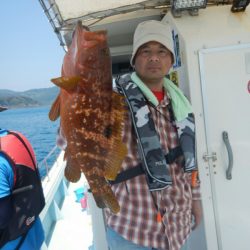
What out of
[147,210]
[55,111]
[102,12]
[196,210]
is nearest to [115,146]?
[55,111]

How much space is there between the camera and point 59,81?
1061 millimetres

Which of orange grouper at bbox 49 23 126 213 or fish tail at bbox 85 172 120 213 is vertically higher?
orange grouper at bbox 49 23 126 213

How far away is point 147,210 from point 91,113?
74cm

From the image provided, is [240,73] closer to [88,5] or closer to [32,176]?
[88,5]

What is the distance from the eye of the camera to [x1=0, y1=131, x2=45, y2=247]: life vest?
204 centimetres

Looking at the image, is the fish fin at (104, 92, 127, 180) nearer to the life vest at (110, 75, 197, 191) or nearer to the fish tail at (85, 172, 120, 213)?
the fish tail at (85, 172, 120, 213)

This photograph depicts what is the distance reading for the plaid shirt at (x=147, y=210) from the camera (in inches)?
63.6

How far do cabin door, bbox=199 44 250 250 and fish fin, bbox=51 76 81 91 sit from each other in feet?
5.86

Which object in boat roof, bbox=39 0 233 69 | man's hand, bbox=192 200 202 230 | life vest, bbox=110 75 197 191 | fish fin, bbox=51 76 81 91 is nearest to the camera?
fish fin, bbox=51 76 81 91

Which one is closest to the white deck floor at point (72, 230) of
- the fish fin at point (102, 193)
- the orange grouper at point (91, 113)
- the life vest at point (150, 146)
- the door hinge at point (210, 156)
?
the door hinge at point (210, 156)

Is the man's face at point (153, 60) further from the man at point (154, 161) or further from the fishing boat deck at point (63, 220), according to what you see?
the fishing boat deck at point (63, 220)

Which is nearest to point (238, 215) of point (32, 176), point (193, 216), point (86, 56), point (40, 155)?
point (193, 216)

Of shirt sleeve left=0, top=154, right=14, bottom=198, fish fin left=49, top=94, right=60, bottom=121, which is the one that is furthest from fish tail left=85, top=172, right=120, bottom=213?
shirt sleeve left=0, top=154, right=14, bottom=198

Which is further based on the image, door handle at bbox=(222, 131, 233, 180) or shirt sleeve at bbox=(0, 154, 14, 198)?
door handle at bbox=(222, 131, 233, 180)
